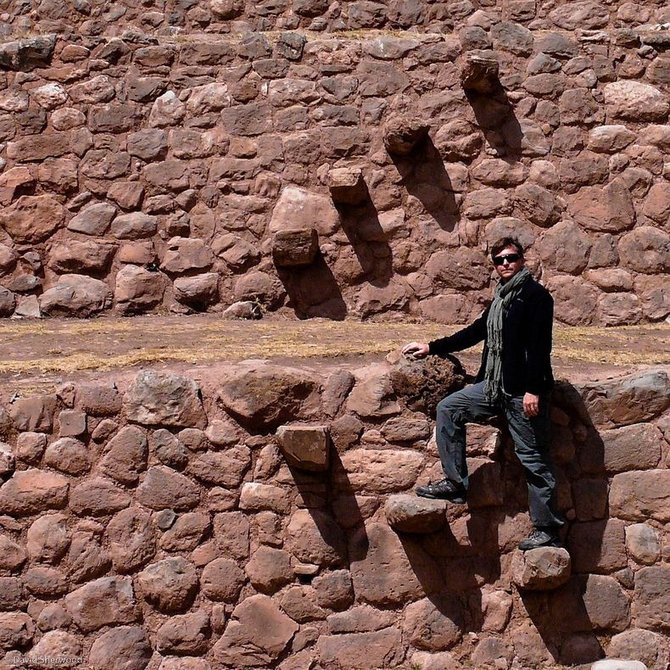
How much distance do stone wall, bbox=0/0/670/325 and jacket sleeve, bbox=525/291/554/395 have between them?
260 centimetres

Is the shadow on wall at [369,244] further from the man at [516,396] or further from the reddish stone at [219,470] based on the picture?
the reddish stone at [219,470]

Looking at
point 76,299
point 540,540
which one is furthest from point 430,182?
point 540,540

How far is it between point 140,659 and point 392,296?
343cm

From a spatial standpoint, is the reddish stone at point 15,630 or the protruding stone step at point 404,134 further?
the protruding stone step at point 404,134

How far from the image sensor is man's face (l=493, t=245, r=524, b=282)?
4398mm

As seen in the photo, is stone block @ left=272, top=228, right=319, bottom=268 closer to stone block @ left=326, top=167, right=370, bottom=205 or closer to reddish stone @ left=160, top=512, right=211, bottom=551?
stone block @ left=326, top=167, right=370, bottom=205

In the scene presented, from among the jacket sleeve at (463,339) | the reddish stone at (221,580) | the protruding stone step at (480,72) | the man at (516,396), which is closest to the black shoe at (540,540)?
the man at (516,396)

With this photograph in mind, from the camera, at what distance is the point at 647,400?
470 centimetres

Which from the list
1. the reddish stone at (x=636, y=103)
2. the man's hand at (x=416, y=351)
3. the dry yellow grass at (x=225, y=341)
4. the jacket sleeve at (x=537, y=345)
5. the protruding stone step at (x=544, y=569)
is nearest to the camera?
the jacket sleeve at (x=537, y=345)

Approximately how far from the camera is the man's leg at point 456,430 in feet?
14.5

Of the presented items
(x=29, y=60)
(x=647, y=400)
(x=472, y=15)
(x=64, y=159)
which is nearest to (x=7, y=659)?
(x=647, y=400)

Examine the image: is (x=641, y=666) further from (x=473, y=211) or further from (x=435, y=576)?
(x=473, y=211)

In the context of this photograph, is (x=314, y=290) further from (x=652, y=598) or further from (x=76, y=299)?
(x=652, y=598)

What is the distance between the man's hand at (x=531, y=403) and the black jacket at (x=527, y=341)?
0.02 m
